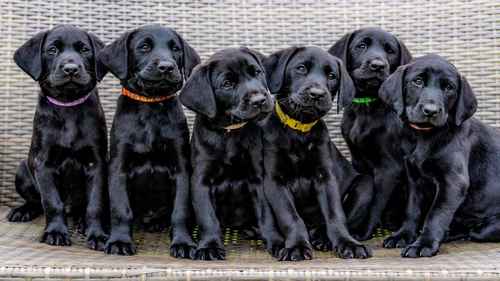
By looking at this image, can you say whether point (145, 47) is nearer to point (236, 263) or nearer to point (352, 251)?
point (236, 263)

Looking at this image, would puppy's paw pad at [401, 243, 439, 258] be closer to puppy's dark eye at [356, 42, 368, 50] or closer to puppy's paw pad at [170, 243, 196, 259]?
puppy's paw pad at [170, 243, 196, 259]

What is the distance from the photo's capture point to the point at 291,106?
16.9 feet

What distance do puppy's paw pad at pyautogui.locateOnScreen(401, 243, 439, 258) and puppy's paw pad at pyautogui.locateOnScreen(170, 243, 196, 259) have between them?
48.4 inches

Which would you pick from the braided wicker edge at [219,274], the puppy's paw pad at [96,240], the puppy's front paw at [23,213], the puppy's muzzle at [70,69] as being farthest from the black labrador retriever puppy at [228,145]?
the puppy's front paw at [23,213]

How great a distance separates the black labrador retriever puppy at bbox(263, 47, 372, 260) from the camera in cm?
505

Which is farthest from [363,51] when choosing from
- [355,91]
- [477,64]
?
[477,64]

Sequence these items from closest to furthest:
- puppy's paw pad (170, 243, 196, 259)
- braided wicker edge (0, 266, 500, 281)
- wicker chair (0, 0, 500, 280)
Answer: braided wicker edge (0, 266, 500, 281) < puppy's paw pad (170, 243, 196, 259) < wicker chair (0, 0, 500, 280)

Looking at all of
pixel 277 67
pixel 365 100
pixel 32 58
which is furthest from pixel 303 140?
pixel 32 58

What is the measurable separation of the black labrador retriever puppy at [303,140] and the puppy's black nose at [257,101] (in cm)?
26

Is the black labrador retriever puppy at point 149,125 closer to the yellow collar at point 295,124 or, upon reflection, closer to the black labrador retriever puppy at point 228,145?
the black labrador retriever puppy at point 228,145

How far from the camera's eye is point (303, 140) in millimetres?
5254

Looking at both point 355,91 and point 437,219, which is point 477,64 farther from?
point 437,219

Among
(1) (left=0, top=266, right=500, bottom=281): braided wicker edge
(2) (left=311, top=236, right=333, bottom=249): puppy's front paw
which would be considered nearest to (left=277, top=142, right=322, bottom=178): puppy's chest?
(2) (left=311, top=236, right=333, bottom=249): puppy's front paw

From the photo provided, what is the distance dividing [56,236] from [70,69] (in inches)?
41.2
